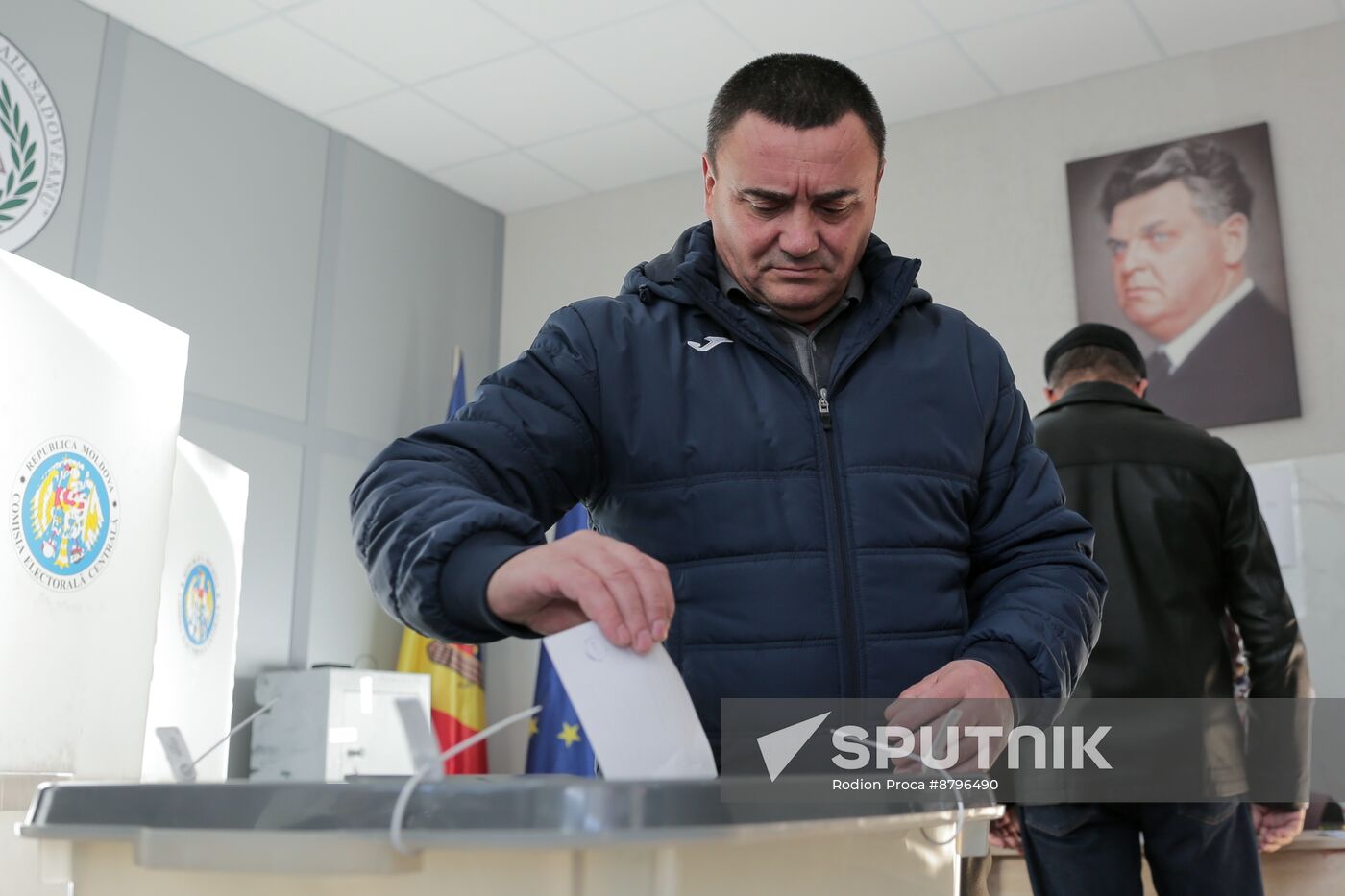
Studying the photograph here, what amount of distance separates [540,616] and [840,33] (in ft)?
13.1

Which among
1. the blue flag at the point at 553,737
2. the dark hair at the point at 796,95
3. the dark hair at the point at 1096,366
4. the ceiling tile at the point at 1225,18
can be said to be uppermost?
the ceiling tile at the point at 1225,18

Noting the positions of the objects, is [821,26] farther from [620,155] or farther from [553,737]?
[553,737]

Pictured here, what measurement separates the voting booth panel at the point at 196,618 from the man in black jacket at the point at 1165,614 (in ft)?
5.48

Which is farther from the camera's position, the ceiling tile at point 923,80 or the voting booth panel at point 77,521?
the ceiling tile at point 923,80

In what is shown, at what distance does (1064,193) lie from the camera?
465 centimetres

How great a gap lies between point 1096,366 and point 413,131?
345 cm

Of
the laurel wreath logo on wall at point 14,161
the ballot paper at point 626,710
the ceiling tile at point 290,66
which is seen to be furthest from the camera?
the ceiling tile at point 290,66

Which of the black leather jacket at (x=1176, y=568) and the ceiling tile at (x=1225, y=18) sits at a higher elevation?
the ceiling tile at (x=1225, y=18)

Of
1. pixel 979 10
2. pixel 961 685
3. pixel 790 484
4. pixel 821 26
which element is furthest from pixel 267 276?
pixel 961 685

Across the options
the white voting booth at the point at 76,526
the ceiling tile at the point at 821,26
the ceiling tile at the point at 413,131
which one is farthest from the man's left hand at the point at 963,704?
the ceiling tile at the point at 413,131

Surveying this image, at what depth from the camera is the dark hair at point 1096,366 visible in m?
2.59

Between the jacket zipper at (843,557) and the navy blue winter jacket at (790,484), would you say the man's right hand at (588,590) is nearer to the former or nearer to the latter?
the navy blue winter jacket at (790,484)

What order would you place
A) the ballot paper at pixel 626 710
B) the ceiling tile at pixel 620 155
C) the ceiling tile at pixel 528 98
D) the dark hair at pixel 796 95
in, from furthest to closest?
the ceiling tile at pixel 620 155
the ceiling tile at pixel 528 98
the dark hair at pixel 796 95
the ballot paper at pixel 626 710

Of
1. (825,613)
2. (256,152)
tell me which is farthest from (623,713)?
(256,152)
